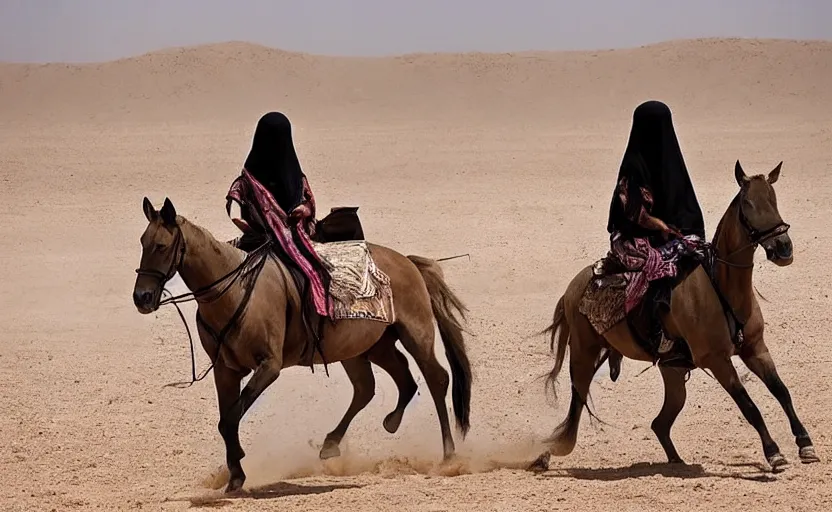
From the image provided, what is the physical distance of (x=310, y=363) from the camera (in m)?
9.40

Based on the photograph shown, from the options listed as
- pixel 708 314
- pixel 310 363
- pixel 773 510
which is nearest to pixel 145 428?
pixel 310 363

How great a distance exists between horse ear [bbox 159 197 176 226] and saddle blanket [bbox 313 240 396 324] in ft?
4.45

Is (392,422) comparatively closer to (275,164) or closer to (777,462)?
(275,164)

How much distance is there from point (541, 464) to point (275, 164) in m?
2.80

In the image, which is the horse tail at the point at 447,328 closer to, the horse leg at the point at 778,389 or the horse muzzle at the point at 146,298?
the horse leg at the point at 778,389

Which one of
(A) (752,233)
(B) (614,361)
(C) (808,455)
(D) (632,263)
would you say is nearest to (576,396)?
(B) (614,361)

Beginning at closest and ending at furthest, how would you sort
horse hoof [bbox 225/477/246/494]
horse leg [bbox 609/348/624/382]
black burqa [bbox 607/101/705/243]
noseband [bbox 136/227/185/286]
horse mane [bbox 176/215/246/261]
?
noseband [bbox 136/227/185/286] → horse mane [bbox 176/215/246/261] → horse hoof [bbox 225/477/246/494] → black burqa [bbox 607/101/705/243] → horse leg [bbox 609/348/624/382]

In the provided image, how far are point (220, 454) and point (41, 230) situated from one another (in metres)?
14.5

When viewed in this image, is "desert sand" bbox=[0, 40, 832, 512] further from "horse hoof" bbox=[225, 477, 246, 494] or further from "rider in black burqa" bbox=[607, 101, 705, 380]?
"rider in black burqa" bbox=[607, 101, 705, 380]

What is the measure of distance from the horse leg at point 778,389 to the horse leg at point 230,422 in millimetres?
3333

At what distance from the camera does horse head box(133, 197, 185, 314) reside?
323 inches

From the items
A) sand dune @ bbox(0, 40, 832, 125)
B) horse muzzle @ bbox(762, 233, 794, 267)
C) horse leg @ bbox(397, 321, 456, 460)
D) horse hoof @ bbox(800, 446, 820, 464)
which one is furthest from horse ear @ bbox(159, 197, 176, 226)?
sand dune @ bbox(0, 40, 832, 125)

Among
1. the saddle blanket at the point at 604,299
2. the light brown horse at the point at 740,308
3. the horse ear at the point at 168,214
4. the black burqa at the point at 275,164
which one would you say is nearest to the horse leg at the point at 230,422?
the horse ear at the point at 168,214

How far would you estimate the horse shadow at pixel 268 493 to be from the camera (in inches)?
328
